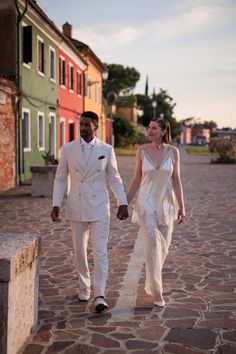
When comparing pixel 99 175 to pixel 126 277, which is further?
pixel 126 277

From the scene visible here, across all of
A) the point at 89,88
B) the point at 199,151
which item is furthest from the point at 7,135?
the point at 199,151

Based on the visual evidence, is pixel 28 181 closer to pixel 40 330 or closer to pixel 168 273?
pixel 168 273

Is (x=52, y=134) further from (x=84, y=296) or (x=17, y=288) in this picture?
(x=17, y=288)

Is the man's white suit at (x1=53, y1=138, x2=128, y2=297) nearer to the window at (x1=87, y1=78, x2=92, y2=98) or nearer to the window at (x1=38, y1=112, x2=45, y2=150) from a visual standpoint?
the window at (x1=38, y1=112, x2=45, y2=150)

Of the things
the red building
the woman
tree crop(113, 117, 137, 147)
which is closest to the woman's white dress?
the woman

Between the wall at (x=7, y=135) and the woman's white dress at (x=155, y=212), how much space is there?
411 inches

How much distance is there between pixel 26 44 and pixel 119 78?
57.2 metres

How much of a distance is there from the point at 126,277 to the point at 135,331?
1.60 meters

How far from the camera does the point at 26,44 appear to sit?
16531mm

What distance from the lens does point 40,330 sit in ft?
13.1

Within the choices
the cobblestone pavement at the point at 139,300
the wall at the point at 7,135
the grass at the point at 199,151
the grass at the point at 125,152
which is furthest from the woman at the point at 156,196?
the grass at the point at 199,151

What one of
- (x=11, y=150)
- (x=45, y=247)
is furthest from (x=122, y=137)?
(x=45, y=247)

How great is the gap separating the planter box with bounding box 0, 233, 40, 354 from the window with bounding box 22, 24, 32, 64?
13.5 m

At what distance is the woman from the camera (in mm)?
4559
